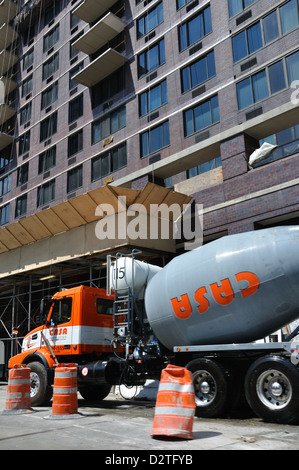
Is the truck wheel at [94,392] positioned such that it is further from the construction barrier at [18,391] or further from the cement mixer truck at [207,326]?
the construction barrier at [18,391]

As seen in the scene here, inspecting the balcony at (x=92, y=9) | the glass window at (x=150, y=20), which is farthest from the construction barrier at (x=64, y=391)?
the balcony at (x=92, y=9)

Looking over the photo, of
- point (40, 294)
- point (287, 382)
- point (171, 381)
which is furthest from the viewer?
point (40, 294)

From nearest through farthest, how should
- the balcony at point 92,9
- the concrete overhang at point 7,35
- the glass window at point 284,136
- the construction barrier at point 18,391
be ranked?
1. the construction barrier at point 18,391
2. the glass window at point 284,136
3. the balcony at point 92,9
4. the concrete overhang at point 7,35

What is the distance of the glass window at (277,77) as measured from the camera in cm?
1973

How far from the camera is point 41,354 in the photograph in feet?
40.5

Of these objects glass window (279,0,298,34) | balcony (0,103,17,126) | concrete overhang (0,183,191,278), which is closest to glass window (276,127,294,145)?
glass window (279,0,298,34)

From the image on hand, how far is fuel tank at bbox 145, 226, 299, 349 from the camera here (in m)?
8.56

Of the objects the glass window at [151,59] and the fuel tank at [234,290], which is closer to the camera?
the fuel tank at [234,290]

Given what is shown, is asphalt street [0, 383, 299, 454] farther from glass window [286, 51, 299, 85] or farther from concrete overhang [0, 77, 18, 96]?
concrete overhang [0, 77, 18, 96]

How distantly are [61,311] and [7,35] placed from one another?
37.9 m

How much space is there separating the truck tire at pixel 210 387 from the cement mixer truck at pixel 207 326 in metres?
0.02

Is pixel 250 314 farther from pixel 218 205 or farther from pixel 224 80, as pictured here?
pixel 224 80
